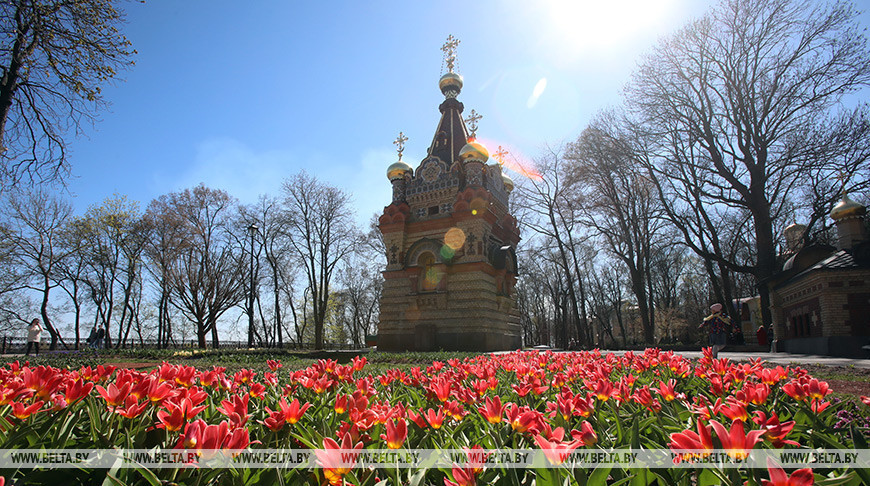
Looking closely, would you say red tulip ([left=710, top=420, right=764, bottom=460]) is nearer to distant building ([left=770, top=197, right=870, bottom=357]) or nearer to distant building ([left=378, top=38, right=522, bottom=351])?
distant building ([left=770, top=197, right=870, bottom=357])

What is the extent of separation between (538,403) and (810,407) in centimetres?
157

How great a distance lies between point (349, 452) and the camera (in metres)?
1.46

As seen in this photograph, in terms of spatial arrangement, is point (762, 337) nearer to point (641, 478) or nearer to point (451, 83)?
point (451, 83)

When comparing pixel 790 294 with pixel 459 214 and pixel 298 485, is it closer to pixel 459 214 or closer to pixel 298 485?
pixel 459 214

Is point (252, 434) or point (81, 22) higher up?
point (81, 22)

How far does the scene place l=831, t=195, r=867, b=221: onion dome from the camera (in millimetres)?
16266

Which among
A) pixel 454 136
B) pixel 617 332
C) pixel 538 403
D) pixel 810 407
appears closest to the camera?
pixel 810 407

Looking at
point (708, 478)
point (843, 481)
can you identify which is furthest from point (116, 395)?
Answer: point (843, 481)

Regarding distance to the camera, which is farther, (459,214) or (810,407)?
(459,214)

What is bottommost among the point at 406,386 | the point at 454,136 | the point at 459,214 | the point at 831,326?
the point at 831,326

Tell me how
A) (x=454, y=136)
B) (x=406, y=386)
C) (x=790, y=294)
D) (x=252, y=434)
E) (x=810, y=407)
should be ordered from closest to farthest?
1. (x=252, y=434)
2. (x=810, y=407)
3. (x=406, y=386)
4. (x=790, y=294)
5. (x=454, y=136)

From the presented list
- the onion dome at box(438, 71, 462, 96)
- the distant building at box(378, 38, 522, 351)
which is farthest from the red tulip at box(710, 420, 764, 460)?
the onion dome at box(438, 71, 462, 96)

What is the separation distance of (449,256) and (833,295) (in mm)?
15397

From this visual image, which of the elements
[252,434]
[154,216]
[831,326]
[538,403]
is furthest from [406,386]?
[154,216]
